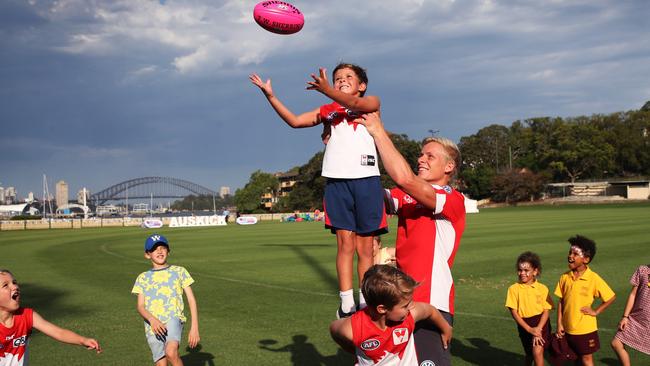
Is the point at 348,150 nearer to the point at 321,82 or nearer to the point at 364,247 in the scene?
the point at 364,247

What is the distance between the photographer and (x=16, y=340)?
489cm

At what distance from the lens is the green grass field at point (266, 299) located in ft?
26.6

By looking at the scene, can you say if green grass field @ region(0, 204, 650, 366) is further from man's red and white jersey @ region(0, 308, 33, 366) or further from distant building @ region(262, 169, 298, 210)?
distant building @ region(262, 169, 298, 210)

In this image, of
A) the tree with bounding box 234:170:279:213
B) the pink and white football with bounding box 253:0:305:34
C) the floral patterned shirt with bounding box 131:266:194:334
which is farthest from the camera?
the tree with bounding box 234:170:279:213

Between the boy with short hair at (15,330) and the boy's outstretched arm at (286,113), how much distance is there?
8.79ft

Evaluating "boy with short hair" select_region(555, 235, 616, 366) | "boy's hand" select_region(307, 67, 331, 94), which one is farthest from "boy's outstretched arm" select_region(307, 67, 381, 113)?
"boy with short hair" select_region(555, 235, 616, 366)

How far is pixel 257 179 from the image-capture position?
162 meters

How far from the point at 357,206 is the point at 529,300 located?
259cm

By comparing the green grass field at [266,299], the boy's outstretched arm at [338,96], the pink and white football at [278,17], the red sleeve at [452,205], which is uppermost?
the pink and white football at [278,17]

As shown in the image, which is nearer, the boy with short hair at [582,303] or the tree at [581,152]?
the boy with short hair at [582,303]

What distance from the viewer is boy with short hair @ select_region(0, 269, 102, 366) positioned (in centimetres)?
473

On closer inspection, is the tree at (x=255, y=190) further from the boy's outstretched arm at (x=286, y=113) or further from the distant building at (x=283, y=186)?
the boy's outstretched arm at (x=286, y=113)

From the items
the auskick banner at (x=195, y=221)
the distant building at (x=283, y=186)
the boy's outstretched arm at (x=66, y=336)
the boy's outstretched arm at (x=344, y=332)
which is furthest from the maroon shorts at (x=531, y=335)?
the distant building at (x=283, y=186)

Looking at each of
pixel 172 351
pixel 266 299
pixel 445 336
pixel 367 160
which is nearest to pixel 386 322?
pixel 445 336
